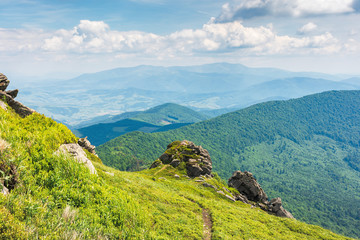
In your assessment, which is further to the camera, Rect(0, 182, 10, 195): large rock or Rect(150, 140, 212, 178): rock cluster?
Rect(150, 140, 212, 178): rock cluster

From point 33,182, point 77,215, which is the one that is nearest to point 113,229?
point 77,215

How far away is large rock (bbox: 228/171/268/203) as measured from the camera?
70794 mm

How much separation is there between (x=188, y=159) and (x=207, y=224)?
63.4 m

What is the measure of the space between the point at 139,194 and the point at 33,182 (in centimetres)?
1458

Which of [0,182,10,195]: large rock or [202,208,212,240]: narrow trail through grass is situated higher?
[0,182,10,195]: large rock

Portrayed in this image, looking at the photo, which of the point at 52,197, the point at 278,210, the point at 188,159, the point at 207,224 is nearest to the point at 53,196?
the point at 52,197

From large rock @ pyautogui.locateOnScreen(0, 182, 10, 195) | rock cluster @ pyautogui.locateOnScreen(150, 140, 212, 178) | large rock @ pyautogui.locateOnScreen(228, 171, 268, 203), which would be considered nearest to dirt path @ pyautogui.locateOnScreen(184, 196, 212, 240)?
large rock @ pyautogui.locateOnScreen(0, 182, 10, 195)

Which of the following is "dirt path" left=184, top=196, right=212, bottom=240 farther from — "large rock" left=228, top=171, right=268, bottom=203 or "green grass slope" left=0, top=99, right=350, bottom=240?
"large rock" left=228, top=171, right=268, bottom=203

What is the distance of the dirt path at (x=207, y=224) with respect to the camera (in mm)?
20555

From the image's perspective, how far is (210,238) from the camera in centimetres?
2023

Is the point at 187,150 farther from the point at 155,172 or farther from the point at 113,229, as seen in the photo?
the point at 113,229

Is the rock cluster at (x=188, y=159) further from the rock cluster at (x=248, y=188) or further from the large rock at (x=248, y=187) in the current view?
the rock cluster at (x=248, y=188)

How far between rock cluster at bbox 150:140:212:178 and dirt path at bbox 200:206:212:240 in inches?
2011

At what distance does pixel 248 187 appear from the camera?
72875 millimetres
